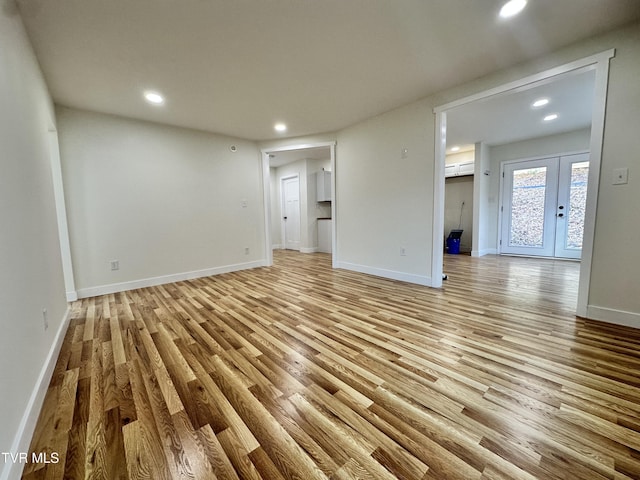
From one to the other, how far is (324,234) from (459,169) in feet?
11.9

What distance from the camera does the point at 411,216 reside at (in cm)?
350

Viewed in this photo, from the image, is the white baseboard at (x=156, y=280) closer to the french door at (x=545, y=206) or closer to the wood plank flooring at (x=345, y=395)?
the wood plank flooring at (x=345, y=395)

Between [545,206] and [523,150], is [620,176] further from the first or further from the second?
[523,150]

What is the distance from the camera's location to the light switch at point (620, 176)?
208 centimetres

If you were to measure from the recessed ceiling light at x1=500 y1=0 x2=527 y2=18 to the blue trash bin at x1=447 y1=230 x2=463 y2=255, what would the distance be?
4948 millimetres

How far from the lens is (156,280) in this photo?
12.4ft

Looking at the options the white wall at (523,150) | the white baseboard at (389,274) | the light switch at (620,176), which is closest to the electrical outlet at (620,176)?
the light switch at (620,176)

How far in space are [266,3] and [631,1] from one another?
252 cm

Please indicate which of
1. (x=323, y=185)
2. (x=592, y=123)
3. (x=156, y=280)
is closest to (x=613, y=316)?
(x=592, y=123)

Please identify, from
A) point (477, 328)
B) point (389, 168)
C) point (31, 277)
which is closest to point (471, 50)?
point (389, 168)

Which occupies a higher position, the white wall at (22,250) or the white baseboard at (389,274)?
the white wall at (22,250)

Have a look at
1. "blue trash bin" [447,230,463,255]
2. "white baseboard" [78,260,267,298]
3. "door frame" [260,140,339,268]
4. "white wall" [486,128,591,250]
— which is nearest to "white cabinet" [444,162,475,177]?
"white wall" [486,128,591,250]

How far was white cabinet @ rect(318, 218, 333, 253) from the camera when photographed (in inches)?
259

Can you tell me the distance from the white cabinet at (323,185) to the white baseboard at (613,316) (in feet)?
17.0
